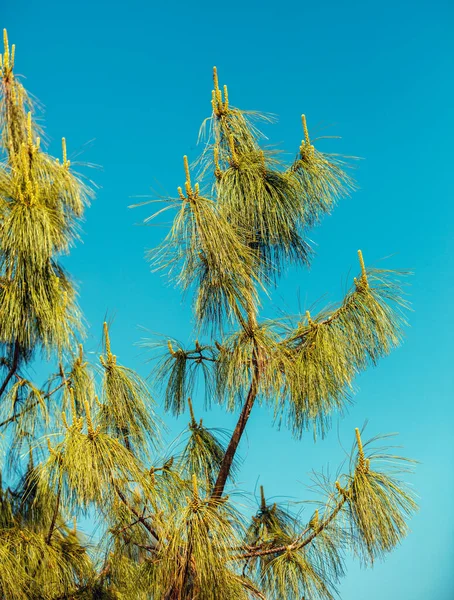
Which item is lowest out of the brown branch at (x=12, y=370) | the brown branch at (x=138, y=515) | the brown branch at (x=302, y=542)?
the brown branch at (x=138, y=515)

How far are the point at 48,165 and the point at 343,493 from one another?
135 centimetres

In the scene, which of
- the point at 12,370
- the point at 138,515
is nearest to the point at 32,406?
the point at 12,370

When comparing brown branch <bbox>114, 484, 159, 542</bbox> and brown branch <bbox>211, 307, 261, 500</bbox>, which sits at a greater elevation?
brown branch <bbox>211, 307, 261, 500</bbox>

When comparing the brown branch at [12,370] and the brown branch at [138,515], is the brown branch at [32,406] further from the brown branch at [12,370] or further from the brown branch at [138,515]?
the brown branch at [138,515]

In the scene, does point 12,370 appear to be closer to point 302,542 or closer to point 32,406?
point 32,406

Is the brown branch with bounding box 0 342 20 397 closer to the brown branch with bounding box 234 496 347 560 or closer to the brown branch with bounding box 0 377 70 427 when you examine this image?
the brown branch with bounding box 0 377 70 427

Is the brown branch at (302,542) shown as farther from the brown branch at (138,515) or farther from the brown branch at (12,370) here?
the brown branch at (12,370)

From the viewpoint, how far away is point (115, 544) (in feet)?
8.09

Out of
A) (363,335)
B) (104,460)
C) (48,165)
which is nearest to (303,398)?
(363,335)

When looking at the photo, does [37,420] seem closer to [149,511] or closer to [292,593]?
[149,511]

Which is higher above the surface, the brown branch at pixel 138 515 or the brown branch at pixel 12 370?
the brown branch at pixel 12 370

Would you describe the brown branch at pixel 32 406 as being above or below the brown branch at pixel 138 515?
above

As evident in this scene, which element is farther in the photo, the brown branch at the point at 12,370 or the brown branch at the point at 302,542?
the brown branch at the point at 12,370

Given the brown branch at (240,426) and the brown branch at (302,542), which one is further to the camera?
the brown branch at (240,426)
